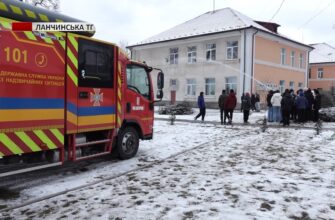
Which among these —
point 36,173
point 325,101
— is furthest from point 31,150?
point 325,101

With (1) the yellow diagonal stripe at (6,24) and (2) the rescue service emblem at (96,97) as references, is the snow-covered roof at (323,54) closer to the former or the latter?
(2) the rescue service emblem at (96,97)

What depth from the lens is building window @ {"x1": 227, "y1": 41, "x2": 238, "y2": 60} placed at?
3441cm

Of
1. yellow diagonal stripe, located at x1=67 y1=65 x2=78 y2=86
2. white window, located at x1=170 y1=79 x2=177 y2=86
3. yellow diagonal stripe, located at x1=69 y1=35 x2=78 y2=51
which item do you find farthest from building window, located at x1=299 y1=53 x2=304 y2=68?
yellow diagonal stripe, located at x1=67 y1=65 x2=78 y2=86

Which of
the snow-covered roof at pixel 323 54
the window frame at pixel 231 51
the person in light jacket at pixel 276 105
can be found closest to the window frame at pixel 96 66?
the person in light jacket at pixel 276 105

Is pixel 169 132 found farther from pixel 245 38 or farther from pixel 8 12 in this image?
pixel 245 38

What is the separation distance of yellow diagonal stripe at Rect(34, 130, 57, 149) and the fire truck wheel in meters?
2.24

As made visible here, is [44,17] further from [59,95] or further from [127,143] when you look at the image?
[127,143]

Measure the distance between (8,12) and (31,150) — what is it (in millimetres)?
2338

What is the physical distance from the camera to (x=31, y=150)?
6359mm

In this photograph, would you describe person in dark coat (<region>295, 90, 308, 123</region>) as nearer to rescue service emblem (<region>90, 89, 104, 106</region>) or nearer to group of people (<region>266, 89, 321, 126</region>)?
group of people (<region>266, 89, 321, 126</region>)

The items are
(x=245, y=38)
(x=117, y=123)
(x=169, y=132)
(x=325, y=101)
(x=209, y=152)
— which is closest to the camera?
(x=117, y=123)

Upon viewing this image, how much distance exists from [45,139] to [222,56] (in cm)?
3024

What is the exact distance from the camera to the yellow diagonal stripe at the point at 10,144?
5.82 m

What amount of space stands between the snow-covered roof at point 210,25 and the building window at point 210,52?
4.80 ft
